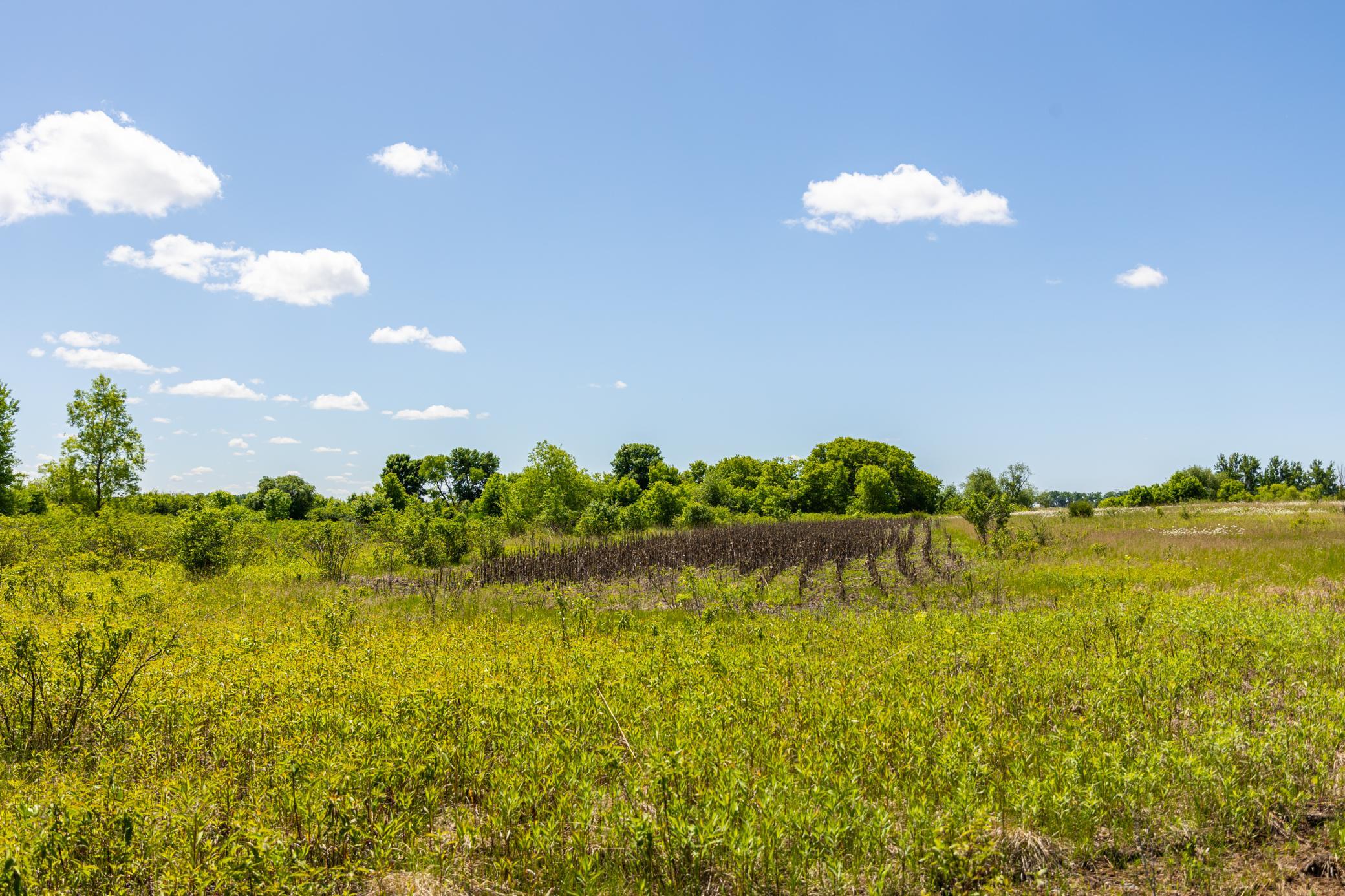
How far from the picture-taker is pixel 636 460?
78.0m

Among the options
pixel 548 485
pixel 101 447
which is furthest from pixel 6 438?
pixel 548 485

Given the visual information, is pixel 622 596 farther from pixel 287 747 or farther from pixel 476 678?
pixel 287 747

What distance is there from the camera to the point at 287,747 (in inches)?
195

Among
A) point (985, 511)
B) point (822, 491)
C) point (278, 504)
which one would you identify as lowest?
point (278, 504)

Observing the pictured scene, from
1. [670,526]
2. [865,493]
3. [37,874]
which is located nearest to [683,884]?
[37,874]

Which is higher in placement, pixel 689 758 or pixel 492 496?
pixel 492 496

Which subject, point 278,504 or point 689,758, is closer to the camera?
point 689,758

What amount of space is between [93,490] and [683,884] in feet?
124

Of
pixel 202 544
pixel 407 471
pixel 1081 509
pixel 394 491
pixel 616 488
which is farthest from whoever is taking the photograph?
pixel 407 471

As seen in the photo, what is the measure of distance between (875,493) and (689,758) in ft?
204

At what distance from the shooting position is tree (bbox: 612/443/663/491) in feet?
254

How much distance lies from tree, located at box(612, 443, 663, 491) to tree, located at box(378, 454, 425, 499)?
25704 millimetres

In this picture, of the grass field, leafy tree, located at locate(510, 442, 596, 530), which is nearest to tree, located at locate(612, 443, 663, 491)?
leafy tree, located at locate(510, 442, 596, 530)

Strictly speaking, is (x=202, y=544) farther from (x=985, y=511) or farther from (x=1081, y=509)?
(x=1081, y=509)
